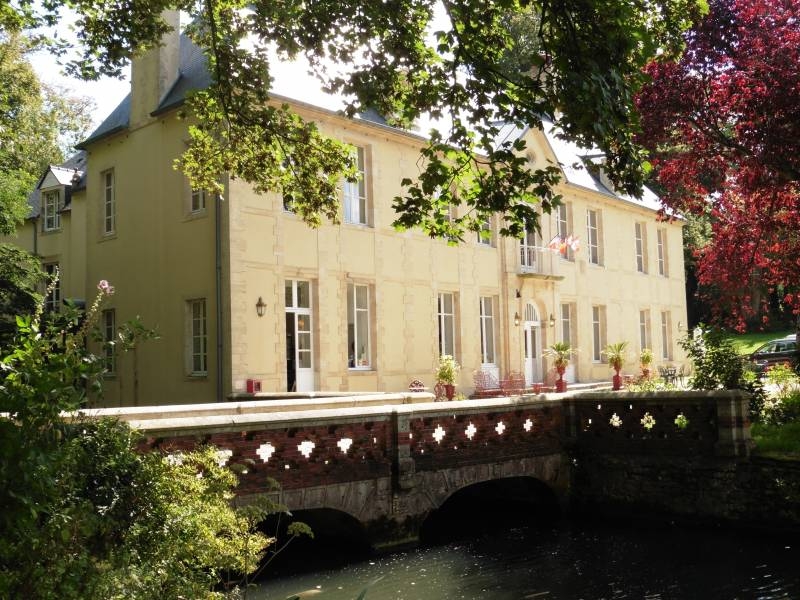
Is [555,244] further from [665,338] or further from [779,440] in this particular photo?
[779,440]

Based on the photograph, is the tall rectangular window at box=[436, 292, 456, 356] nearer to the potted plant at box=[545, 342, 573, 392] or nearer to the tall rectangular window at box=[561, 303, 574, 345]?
the potted plant at box=[545, 342, 573, 392]

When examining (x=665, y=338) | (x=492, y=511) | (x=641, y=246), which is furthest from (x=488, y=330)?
(x=665, y=338)

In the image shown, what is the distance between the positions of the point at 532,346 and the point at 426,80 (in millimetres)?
17414

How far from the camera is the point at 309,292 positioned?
1814cm

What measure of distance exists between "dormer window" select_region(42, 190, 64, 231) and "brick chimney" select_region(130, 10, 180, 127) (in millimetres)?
6917

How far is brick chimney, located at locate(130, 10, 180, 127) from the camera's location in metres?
19.2

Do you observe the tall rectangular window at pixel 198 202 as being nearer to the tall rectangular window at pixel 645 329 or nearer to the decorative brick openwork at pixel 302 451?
the decorative brick openwork at pixel 302 451

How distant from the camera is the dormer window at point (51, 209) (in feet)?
83.1

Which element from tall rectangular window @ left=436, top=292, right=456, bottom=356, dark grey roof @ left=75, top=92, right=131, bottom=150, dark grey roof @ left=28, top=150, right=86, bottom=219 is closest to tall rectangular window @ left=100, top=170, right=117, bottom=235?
dark grey roof @ left=75, top=92, right=131, bottom=150

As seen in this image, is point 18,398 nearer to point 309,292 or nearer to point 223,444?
point 223,444

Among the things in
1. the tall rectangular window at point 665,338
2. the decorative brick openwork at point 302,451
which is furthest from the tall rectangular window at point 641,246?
the decorative brick openwork at point 302,451

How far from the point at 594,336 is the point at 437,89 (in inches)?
829

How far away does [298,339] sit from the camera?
17844 millimetres

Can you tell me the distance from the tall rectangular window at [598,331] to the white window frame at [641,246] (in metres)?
3.49
